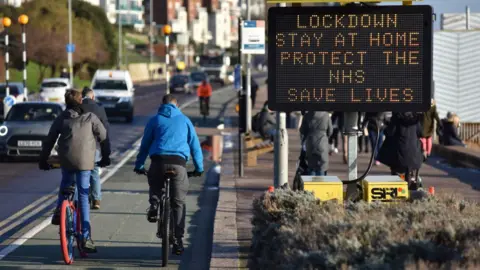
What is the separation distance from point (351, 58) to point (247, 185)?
30.7 feet

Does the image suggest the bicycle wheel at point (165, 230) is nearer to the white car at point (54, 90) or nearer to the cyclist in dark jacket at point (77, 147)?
the cyclist in dark jacket at point (77, 147)

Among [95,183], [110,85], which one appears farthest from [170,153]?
[110,85]

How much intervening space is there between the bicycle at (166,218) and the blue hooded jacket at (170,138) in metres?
0.20

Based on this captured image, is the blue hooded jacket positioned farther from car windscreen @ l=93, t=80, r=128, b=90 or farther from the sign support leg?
car windscreen @ l=93, t=80, r=128, b=90

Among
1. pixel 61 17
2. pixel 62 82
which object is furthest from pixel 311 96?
pixel 61 17

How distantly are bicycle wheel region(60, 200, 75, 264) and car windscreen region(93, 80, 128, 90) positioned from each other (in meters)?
32.8

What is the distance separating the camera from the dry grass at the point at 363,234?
277 inches

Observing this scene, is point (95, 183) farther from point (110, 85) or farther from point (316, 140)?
point (110, 85)

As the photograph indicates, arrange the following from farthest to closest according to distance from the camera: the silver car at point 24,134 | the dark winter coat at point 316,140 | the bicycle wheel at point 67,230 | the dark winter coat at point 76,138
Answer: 1. the silver car at point 24,134
2. the dark winter coat at point 316,140
3. the dark winter coat at point 76,138
4. the bicycle wheel at point 67,230

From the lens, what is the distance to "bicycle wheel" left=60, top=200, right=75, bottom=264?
11078mm

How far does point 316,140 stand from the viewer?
17703 millimetres

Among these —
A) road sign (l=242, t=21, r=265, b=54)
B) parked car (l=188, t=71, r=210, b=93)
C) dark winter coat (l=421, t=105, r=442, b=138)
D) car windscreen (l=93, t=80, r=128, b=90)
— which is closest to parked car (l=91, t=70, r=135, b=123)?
car windscreen (l=93, t=80, r=128, b=90)

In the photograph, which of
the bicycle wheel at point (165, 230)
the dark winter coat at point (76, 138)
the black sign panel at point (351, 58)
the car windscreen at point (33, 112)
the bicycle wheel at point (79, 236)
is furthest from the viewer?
the car windscreen at point (33, 112)

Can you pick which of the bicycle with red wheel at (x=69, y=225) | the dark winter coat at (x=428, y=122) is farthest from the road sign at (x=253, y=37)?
the bicycle with red wheel at (x=69, y=225)
